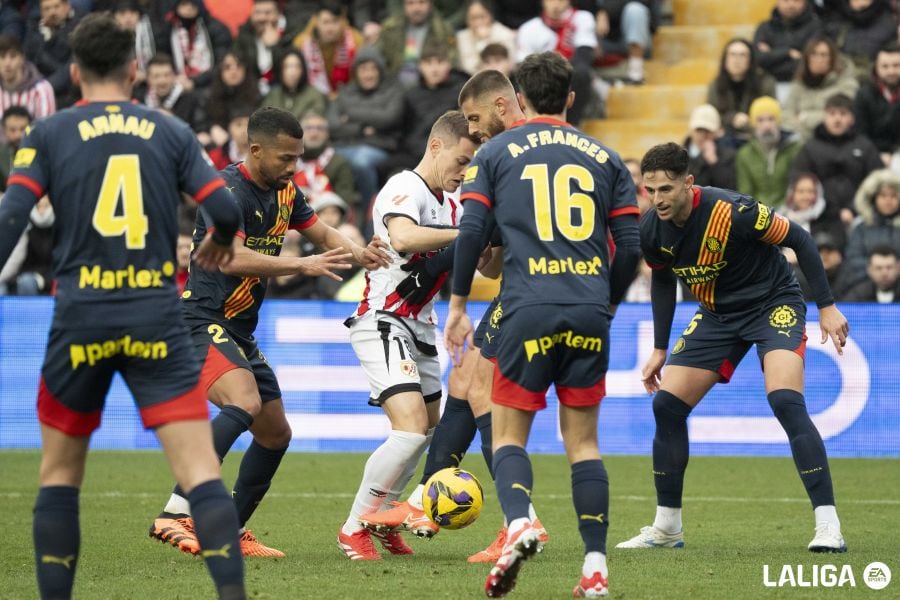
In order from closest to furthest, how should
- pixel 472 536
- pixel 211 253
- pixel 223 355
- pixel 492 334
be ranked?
pixel 211 253 < pixel 223 355 < pixel 492 334 < pixel 472 536

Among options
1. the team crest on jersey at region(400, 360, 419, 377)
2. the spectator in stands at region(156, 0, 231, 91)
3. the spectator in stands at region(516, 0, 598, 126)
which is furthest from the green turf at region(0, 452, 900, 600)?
the spectator in stands at region(156, 0, 231, 91)

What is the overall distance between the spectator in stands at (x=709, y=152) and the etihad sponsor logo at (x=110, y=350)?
11.3m

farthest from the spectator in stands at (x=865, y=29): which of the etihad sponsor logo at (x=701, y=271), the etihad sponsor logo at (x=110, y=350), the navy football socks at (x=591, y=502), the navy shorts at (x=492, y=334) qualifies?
the etihad sponsor logo at (x=110, y=350)

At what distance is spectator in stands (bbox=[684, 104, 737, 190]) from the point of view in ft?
52.9

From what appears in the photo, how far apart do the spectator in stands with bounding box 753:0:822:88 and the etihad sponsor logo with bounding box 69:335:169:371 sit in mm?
13403

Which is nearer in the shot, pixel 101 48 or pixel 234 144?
pixel 101 48

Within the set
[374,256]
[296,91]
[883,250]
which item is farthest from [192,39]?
[374,256]

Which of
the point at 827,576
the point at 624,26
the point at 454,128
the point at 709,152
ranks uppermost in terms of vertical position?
the point at 624,26

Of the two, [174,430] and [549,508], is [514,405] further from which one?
[549,508]

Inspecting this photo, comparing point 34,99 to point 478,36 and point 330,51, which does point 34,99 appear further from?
point 478,36

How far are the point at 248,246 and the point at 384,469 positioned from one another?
1499 mm

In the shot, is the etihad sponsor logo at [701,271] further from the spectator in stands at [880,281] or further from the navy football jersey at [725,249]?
the spectator in stands at [880,281]

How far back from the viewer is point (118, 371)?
568 cm

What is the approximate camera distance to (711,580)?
713cm
